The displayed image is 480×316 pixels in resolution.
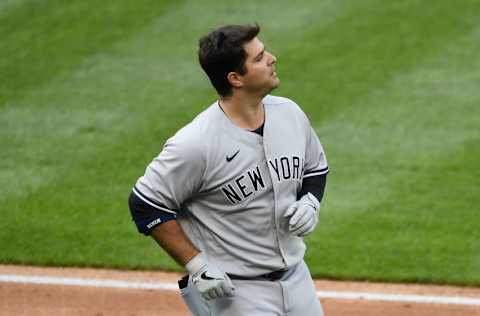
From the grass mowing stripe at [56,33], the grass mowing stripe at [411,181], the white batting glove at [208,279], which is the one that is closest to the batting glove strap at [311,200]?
the white batting glove at [208,279]

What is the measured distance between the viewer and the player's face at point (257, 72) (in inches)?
206

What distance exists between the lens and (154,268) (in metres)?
8.04

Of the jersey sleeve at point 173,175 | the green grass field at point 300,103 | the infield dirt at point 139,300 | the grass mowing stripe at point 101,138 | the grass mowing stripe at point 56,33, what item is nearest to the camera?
the jersey sleeve at point 173,175

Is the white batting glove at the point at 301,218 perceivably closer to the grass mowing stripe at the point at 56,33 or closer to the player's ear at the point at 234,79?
the player's ear at the point at 234,79

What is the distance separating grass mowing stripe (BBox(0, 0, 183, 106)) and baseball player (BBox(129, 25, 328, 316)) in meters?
5.79

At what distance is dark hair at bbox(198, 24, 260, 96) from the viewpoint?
518cm

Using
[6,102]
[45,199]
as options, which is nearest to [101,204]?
[45,199]

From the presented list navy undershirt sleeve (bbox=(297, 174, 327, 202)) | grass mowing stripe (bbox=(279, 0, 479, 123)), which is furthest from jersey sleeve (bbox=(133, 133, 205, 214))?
grass mowing stripe (bbox=(279, 0, 479, 123))

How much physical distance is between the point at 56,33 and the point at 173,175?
23.4 feet

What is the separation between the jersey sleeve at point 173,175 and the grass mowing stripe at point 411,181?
284 cm

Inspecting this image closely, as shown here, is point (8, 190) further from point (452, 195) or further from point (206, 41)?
point (206, 41)

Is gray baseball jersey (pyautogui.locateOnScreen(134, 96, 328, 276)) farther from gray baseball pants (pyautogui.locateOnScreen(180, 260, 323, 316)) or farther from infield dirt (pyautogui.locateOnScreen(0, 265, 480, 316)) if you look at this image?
infield dirt (pyautogui.locateOnScreen(0, 265, 480, 316))

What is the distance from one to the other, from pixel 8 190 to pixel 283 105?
4.24 m

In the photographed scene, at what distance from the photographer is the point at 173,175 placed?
5168 mm
